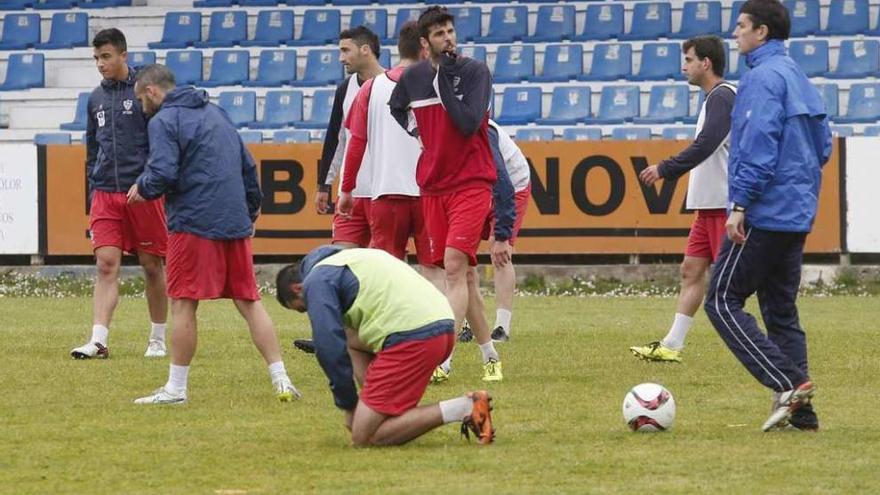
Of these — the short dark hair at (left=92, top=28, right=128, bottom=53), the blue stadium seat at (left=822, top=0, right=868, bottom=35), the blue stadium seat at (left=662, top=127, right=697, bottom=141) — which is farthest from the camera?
the blue stadium seat at (left=822, top=0, right=868, bottom=35)

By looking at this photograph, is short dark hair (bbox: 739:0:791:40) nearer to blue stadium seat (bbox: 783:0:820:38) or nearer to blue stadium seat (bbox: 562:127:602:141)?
blue stadium seat (bbox: 562:127:602:141)

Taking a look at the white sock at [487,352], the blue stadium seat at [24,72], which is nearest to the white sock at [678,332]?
the white sock at [487,352]

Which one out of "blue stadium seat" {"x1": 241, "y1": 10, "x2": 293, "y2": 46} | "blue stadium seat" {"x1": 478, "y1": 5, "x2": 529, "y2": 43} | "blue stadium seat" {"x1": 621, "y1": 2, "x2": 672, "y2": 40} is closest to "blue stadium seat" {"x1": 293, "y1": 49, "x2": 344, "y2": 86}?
"blue stadium seat" {"x1": 241, "y1": 10, "x2": 293, "y2": 46}

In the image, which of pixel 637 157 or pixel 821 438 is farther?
pixel 637 157

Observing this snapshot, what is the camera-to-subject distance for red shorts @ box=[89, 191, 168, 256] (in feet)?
40.2

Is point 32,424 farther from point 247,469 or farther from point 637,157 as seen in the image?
point 637,157

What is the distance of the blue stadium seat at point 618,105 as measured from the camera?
24.4 m

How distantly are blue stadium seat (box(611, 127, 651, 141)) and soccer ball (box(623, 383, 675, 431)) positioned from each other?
11.5 m

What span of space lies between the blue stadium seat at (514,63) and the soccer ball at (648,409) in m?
17.6

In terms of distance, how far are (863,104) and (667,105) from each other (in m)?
2.65

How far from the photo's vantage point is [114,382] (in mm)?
10812

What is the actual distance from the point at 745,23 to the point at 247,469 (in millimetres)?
3160

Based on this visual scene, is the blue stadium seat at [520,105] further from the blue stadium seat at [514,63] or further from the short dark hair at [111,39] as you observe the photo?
the short dark hair at [111,39]

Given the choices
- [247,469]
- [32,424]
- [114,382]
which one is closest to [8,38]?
[114,382]
